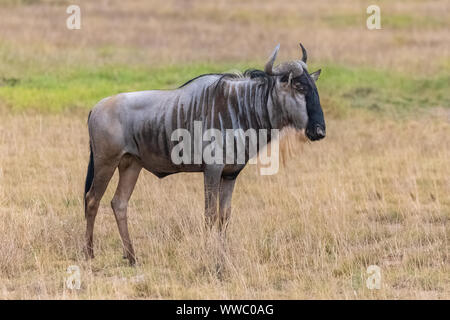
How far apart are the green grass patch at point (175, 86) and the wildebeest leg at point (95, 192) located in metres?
7.60

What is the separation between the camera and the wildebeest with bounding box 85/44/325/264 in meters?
7.07

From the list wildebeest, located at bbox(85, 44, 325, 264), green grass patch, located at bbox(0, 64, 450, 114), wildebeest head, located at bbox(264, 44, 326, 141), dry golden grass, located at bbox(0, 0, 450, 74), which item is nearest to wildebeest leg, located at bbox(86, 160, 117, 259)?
wildebeest, located at bbox(85, 44, 325, 264)

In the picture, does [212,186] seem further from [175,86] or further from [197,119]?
[175,86]

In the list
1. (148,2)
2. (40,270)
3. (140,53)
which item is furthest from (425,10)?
(40,270)

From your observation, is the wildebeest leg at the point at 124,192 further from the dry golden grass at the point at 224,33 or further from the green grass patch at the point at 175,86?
the dry golden grass at the point at 224,33

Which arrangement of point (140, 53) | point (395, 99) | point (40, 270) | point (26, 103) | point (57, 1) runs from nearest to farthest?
point (40, 270) < point (26, 103) < point (395, 99) < point (140, 53) < point (57, 1)

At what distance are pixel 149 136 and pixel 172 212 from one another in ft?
4.42

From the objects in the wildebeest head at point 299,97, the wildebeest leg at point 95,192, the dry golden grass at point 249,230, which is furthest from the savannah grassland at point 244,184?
the wildebeest head at point 299,97

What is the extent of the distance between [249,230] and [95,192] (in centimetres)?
157

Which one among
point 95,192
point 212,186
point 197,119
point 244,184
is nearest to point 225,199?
point 212,186

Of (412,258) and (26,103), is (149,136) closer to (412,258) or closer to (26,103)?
(412,258)

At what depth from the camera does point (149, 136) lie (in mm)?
7379

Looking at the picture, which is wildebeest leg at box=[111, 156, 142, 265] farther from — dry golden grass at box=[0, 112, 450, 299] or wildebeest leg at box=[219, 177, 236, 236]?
wildebeest leg at box=[219, 177, 236, 236]

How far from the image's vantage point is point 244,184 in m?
10.7
